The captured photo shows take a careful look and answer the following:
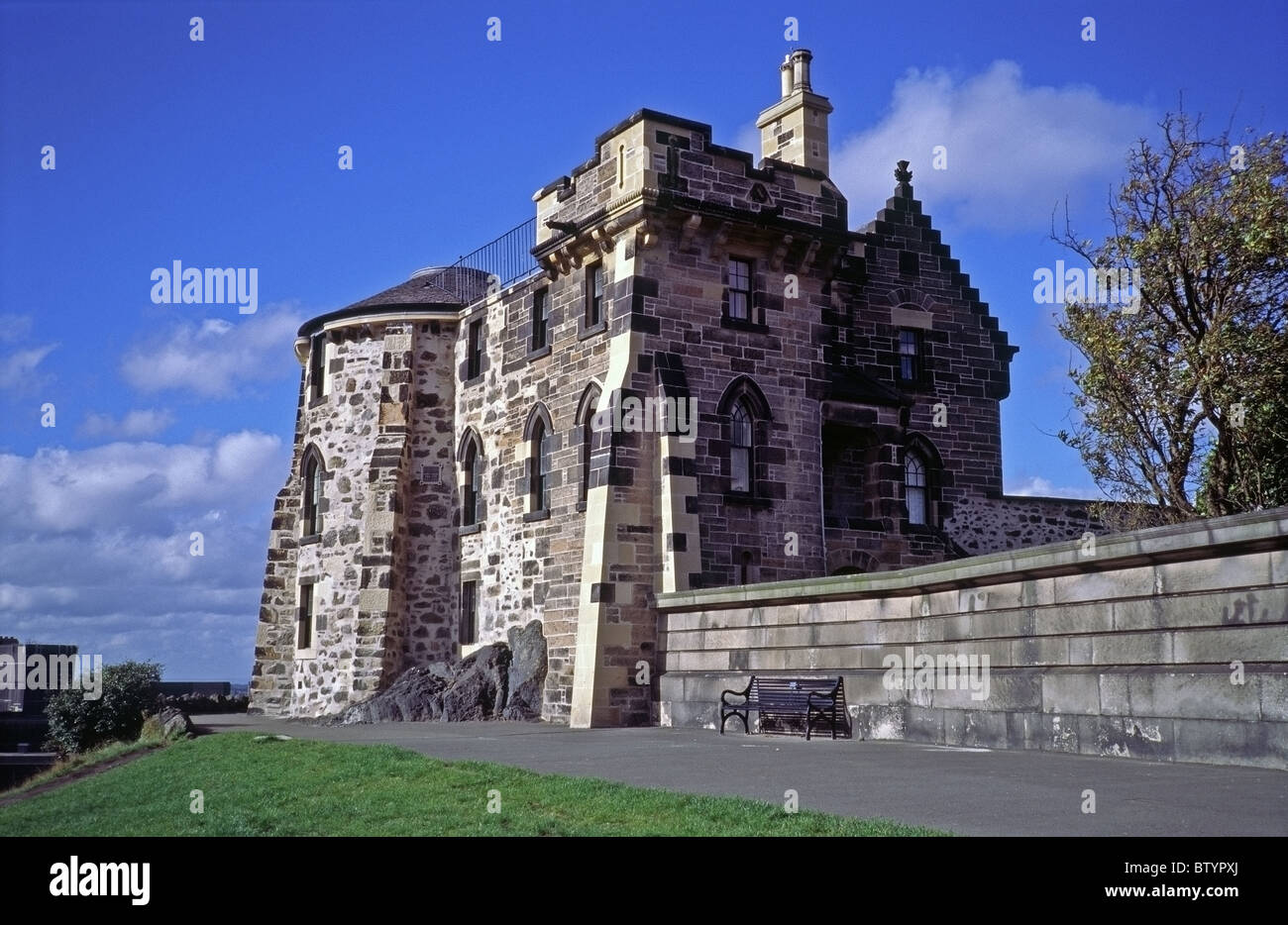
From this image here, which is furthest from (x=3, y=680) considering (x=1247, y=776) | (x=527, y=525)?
(x=1247, y=776)

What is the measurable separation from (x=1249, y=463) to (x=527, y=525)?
44.4 feet

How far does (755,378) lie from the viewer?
23.5 metres

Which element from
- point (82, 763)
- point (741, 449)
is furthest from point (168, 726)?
point (741, 449)

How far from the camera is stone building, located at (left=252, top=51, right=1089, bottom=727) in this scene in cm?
2194

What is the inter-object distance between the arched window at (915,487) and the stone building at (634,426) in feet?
0.23

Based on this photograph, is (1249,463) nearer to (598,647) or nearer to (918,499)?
(918,499)

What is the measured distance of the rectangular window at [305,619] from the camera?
3030 centimetres

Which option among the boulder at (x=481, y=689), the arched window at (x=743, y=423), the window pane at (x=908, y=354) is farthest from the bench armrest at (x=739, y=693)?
the window pane at (x=908, y=354)

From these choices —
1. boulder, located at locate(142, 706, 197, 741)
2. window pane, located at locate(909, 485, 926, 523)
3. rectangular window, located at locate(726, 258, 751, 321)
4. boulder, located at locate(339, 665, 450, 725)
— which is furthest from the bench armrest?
boulder, located at locate(142, 706, 197, 741)

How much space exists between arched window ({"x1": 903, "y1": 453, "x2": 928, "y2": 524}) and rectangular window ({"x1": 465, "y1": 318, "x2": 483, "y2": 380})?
9900 millimetres

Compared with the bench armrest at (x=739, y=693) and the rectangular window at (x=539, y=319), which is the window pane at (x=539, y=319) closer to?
the rectangular window at (x=539, y=319)

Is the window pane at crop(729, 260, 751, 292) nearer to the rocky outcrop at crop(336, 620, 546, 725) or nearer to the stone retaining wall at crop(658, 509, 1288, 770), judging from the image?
the stone retaining wall at crop(658, 509, 1288, 770)

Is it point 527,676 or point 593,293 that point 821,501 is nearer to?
point 593,293

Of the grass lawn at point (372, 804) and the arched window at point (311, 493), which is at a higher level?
the arched window at point (311, 493)
